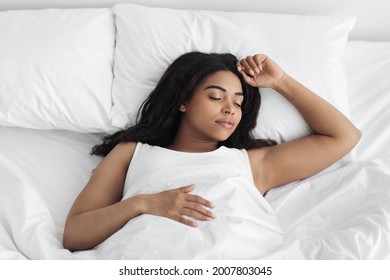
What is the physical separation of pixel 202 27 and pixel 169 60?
18cm

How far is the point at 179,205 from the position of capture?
159 cm

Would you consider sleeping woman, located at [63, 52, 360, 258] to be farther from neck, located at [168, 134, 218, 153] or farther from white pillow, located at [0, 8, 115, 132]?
white pillow, located at [0, 8, 115, 132]

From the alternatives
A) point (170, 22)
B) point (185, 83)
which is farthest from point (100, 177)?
point (170, 22)

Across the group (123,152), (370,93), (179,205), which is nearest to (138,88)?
(123,152)

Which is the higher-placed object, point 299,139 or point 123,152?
point 299,139

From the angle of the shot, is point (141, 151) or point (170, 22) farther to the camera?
point (170, 22)

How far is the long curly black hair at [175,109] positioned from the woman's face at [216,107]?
5 cm

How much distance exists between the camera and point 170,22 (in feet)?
6.77

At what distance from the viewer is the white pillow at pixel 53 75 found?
1.97m

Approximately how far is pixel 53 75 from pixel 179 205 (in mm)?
719

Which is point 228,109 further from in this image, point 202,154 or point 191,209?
point 191,209

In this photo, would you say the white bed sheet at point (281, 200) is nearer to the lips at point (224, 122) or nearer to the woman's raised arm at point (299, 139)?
the woman's raised arm at point (299, 139)
